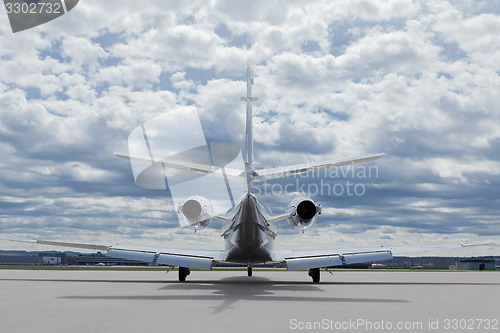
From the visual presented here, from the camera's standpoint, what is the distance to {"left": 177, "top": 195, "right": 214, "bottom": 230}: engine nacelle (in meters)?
22.4

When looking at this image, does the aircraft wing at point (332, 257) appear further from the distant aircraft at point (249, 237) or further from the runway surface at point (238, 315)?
the runway surface at point (238, 315)

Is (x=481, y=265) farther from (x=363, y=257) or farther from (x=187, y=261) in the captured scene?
(x=187, y=261)

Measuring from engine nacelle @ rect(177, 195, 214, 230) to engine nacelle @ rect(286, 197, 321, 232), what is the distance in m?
4.08

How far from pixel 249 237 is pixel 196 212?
9.73 ft

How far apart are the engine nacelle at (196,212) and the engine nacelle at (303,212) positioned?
408 centimetres

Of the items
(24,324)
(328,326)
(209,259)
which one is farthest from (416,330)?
(209,259)

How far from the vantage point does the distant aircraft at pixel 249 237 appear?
67.5 ft

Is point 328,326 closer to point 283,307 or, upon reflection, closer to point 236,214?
point 283,307

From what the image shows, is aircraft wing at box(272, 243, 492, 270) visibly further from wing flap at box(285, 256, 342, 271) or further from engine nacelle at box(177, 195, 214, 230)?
engine nacelle at box(177, 195, 214, 230)

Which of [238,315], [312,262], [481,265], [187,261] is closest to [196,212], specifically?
[187,261]
